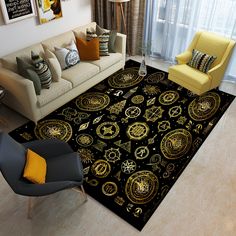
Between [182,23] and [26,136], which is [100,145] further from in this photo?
[182,23]

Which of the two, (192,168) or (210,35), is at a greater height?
(210,35)

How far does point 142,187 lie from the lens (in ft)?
9.55

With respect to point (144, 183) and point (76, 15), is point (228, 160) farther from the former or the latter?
point (76, 15)

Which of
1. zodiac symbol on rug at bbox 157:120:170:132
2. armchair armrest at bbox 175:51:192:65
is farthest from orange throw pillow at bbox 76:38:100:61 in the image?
zodiac symbol on rug at bbox 157:120:170:132

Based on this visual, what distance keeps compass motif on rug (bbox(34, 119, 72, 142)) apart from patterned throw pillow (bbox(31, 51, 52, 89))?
51 centimetres

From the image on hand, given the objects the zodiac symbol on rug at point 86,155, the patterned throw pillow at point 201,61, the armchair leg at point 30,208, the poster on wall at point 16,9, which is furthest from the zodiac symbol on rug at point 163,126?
the poster on wall at point 16,9

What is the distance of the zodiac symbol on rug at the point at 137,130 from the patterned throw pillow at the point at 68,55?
1.38 metres

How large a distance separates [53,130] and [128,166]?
1180 millimetres

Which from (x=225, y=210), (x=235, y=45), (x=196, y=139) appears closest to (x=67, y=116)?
(x=196, y=139)

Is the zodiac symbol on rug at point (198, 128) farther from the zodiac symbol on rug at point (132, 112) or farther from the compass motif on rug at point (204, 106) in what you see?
the zodiac symbol on rug at point (132, 112)

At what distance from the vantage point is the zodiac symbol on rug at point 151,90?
4.34 metres

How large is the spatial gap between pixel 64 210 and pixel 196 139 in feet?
6.19

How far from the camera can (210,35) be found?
4.25 m

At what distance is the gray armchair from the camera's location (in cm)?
230
